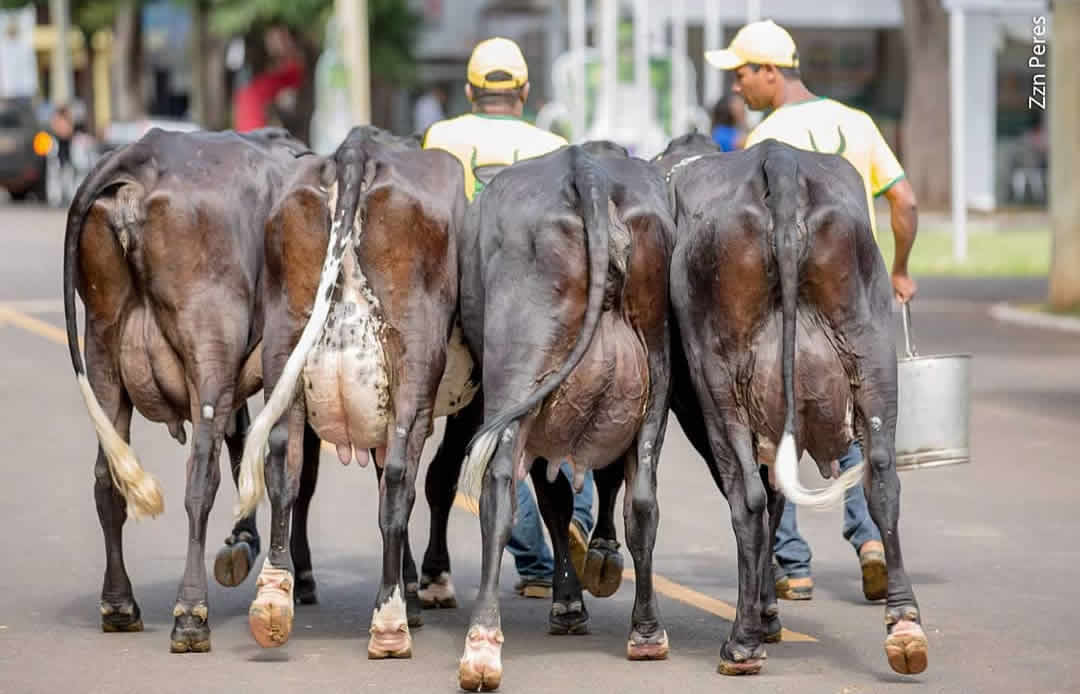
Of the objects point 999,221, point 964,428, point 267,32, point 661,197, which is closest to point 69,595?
point 661,197

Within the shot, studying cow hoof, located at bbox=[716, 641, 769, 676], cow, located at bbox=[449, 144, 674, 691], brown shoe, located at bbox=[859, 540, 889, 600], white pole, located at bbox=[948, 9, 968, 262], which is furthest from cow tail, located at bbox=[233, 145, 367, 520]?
white pole, located at bbox=[948, 9, 968, 262]

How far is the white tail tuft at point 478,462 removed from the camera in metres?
7.46

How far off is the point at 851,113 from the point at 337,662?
3142mm

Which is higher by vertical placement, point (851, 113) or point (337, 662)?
point (851, 113)

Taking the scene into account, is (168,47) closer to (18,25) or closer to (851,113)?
(18,25)

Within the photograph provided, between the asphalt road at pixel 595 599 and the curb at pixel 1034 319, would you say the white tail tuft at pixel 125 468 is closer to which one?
the asphalt road at pixel 595 599

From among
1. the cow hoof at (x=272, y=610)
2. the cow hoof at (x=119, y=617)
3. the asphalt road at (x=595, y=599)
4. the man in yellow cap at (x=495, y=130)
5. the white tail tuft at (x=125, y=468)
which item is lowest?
the asphalt road at (x=595, y=599)

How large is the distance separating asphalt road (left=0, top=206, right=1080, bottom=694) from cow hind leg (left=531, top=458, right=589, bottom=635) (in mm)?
84

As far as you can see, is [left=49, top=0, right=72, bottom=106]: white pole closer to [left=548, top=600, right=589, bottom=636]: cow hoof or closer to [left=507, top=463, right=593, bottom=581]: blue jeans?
[left=507, top=463, right=593, bottom=581]: blue jeans

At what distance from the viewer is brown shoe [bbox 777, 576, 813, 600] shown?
9008 mm

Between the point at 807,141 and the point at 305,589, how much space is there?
8.94 ft

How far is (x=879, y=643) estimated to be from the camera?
813 centimetres

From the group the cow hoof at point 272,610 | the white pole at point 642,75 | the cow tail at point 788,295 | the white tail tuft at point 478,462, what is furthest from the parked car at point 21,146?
the cow tail at point 788,295

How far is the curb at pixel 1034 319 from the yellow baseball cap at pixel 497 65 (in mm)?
11259
